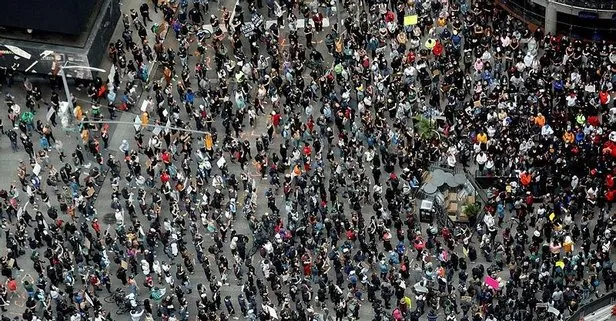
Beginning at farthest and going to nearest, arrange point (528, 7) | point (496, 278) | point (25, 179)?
point (528, 7) < point (25, 179) < point (496, 278)

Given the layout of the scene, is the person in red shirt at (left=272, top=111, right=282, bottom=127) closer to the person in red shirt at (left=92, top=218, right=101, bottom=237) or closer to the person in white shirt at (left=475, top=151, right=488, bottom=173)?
the person in white shirt at (left=475, top=151, right=488, bottom=173)

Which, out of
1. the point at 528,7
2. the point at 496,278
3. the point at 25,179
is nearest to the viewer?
the point at 496,278

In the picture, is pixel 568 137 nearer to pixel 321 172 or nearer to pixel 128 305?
pixel 321 172

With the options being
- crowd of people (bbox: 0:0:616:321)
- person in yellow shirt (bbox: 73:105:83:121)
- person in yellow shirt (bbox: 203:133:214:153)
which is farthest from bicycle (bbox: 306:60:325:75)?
person in yellow shirt (bbox: 73:105:83:121)

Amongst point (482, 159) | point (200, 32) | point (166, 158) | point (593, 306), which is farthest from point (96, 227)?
point (593, 306)

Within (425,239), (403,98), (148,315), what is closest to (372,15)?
(403,98)

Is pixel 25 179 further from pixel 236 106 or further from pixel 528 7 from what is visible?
pixel 528 7
